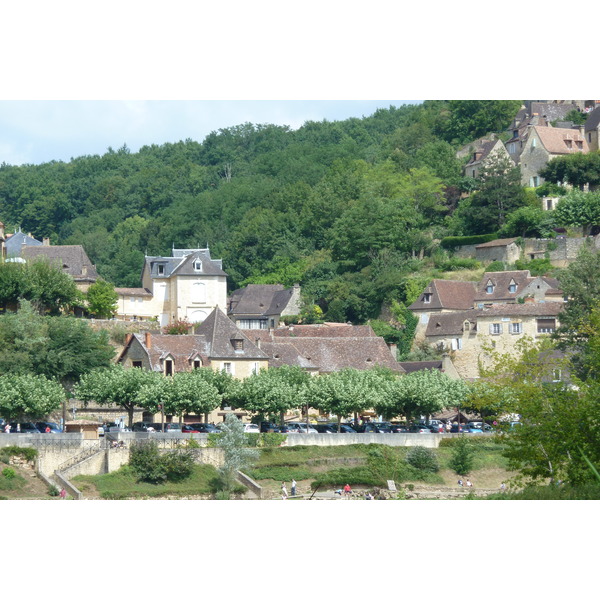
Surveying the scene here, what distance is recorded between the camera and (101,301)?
244 feet

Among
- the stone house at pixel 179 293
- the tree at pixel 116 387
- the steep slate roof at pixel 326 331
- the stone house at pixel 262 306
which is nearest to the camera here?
the tree at pixel 116 387

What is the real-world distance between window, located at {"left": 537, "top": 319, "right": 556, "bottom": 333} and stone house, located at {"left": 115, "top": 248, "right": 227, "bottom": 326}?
820 inches

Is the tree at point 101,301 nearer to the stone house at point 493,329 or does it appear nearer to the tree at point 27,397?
the stone house at point 493,329

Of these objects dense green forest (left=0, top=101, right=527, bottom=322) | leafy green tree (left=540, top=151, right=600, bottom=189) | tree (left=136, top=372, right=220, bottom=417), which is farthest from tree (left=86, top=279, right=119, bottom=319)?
leafy green tree (left=540, top=151, right=600, bottom=189)

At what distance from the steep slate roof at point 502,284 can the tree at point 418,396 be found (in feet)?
55.2

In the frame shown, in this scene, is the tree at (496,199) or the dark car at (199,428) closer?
the dark car at (199,428)

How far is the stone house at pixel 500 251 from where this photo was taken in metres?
81.3

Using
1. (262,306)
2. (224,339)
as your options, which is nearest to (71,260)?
(262,306)

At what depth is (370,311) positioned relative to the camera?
79.9 meters

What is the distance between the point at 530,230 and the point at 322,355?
74.5ft

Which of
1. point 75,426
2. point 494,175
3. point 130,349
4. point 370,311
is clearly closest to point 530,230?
point 494,175

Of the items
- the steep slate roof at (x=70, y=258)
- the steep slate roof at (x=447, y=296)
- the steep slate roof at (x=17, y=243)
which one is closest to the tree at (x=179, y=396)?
the steep slate roof at (x=447, y=296)

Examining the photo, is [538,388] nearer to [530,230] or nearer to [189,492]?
[189,492]

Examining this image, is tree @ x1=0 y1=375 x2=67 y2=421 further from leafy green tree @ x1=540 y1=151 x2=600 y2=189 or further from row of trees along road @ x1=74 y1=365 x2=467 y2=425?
leafy green tree @ x1=540 y1=151 x2=600 y2=189
